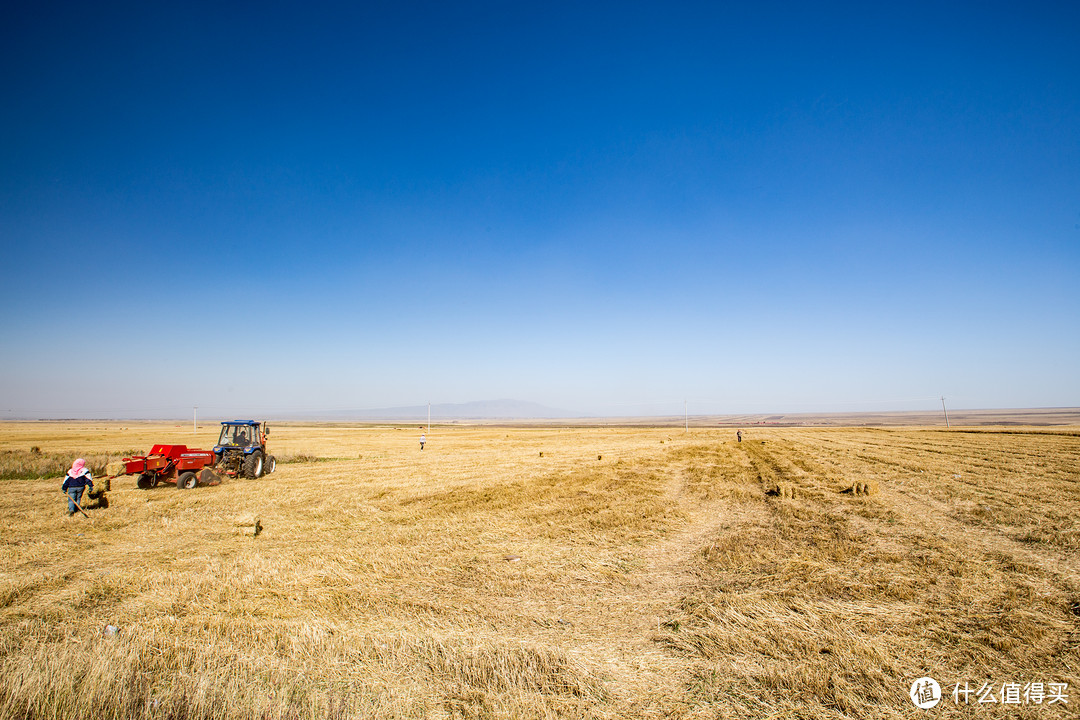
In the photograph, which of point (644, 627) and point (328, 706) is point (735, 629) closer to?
point (644, 627)

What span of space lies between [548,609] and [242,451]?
20.5 meters

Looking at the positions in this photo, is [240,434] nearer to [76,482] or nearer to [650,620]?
[76,482]

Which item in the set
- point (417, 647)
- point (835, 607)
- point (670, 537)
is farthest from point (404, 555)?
point (835, 607)

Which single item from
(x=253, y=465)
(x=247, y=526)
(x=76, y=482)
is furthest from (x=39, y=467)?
(x=247, y=526)

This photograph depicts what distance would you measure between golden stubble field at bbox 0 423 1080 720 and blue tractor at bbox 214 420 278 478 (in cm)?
651

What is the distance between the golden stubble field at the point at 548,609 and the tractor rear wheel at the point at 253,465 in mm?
6340

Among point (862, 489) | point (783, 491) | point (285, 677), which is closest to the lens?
point (285, 677)

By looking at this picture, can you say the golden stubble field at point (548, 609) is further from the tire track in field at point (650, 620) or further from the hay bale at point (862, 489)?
the hay bale at point (862, 489)

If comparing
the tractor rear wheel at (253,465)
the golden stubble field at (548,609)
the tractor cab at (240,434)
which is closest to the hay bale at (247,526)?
the golden stubble field at (548,609)

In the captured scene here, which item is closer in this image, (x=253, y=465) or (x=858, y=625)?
(x=858, y=625)

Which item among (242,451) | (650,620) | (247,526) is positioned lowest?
(247,526)

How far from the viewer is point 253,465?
71.4 ft

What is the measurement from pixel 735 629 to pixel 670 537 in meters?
4.99

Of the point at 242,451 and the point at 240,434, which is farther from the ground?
the point at 240,434
